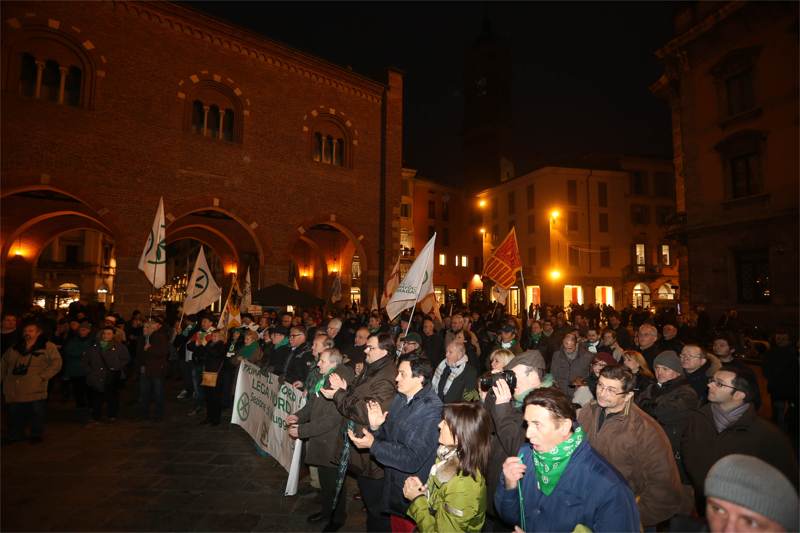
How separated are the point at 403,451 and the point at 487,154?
50.5 metres

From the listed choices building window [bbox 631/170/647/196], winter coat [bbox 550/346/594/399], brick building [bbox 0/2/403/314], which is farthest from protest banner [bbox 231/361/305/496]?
building window [bbox 631/170/647/196]

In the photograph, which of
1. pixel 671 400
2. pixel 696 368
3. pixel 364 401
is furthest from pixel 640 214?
pixel 364 401

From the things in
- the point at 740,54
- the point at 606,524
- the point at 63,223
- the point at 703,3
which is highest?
the point at 703,3

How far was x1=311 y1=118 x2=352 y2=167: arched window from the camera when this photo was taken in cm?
1970

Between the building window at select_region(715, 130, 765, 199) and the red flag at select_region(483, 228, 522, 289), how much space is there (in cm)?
1197

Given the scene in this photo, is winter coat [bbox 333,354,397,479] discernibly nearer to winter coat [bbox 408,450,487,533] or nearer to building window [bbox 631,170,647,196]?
winter coat [bbox 408,450,487,533]

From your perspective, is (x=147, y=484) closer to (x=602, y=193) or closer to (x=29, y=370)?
(x=29, y=370)

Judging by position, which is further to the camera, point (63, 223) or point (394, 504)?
point (63, 223)

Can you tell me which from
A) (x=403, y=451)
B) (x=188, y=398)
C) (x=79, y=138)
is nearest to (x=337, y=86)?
(x=79, y=138)

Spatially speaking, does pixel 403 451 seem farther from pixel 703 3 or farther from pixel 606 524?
pixel 703 3

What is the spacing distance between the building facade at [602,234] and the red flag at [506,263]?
24568 mm

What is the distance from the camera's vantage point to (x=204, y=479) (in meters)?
5.21

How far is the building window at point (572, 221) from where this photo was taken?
1359 inches

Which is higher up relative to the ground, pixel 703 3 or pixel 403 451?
pixel 703 3
